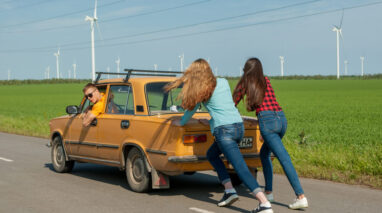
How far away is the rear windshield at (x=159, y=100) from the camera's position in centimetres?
757

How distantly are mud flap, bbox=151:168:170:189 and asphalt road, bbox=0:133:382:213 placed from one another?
16cm

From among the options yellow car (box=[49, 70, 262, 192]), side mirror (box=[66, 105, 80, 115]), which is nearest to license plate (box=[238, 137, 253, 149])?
yellow car (box=[49, 70, 262, 192])

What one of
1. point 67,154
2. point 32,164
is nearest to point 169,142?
point 67,154

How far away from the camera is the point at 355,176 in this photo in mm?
8539

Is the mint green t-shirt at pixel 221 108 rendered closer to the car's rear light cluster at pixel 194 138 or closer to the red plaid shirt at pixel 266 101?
the red plaid shirt at pixel 266 101

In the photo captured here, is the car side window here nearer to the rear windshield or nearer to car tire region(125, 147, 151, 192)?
the rear windshield

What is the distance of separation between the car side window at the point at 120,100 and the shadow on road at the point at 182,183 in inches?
44.9

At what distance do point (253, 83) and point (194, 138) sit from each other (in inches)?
45.5

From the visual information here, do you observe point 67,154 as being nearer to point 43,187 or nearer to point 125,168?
point 43,187

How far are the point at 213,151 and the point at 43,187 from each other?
2985mm

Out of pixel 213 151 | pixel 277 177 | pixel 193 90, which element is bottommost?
pixel 277 177

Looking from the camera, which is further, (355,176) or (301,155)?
(301,155)

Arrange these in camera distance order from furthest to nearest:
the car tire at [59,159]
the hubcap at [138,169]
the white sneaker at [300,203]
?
the car tire at [59,159], the hubcap at [138,169], the white sneaker at [300,203]

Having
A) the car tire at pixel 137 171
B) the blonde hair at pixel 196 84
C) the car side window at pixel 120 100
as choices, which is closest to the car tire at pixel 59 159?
the car side window at pixel 120 100
